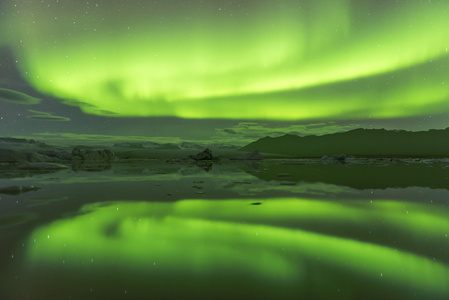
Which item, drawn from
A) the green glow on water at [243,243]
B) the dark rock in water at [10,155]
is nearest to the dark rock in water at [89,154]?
the dark rock in water at [10,155]

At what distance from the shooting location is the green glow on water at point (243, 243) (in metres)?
4.07

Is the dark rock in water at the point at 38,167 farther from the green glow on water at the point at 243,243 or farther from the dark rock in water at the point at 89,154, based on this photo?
the dark rock in water at the point at 89,154

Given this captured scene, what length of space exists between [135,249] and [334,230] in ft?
15.1

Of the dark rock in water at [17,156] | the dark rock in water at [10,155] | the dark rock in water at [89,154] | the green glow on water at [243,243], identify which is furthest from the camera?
the dark rock in water at [89,154]

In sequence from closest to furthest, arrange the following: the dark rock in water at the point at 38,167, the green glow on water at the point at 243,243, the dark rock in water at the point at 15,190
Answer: the green glow on water at the point at 243,243 < the dark rock in water at the point at 15,190 < the dark rock in water at the point at 38,167

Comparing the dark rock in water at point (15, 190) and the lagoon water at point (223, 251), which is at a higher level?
the lagoon water at point (223, 251)

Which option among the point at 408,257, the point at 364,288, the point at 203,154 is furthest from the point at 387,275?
the point at 203,154

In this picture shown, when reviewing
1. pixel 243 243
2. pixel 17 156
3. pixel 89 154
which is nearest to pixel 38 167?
pixel 17 156

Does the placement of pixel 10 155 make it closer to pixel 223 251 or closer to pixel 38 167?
pixel 38 167

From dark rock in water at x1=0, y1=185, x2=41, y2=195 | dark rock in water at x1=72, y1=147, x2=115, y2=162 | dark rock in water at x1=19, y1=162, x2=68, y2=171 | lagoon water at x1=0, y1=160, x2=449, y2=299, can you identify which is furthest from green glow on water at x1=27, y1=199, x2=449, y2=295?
dark rock in water at x1=72, y1=147, x2=115, y2=162

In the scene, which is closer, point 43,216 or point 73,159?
point 43,216

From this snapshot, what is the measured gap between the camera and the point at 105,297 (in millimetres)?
3271

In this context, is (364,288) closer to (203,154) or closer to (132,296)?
(132,296)

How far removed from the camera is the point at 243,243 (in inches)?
208
